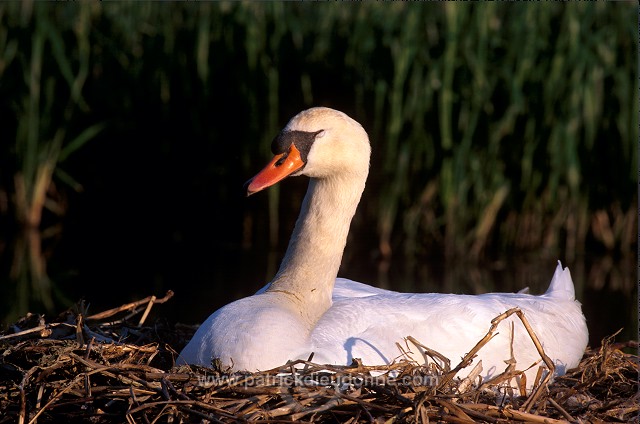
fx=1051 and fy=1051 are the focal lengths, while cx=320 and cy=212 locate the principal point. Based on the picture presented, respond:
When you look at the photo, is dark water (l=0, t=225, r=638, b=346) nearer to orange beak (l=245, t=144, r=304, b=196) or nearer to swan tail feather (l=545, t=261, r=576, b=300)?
swan tail feather (l=545, t=261, r=576, b=300)

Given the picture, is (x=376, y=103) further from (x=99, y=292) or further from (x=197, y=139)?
(x=99, y=292)

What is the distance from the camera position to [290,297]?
496cm

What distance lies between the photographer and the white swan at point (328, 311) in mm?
4504

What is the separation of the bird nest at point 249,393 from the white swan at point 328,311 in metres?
0.14

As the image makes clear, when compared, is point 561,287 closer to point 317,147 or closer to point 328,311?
point 328,311

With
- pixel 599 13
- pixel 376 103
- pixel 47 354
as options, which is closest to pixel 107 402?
pixel 47 354

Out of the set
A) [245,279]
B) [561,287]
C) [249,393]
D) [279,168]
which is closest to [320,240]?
[279,168]

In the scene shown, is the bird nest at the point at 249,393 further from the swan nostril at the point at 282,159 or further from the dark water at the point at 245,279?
the dark water at the point at 245,279

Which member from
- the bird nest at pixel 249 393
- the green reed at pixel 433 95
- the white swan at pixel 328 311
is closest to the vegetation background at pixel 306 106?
the green reed at pixel 433 95

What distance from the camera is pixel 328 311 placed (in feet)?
16.4

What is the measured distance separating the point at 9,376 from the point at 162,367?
30.0 inches

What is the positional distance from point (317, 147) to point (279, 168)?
211mm

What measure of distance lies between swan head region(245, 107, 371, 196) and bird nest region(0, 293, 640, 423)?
93 cm

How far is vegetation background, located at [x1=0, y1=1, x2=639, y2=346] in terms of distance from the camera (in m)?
10.0
